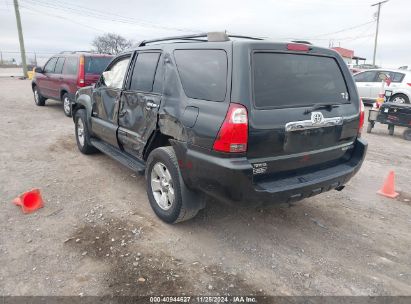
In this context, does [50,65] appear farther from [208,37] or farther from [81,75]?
[208,37]

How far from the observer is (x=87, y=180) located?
16.1ft

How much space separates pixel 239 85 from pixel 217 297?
171cm

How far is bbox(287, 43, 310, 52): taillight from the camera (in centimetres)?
307

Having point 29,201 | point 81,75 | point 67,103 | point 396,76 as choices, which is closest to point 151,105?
→ point 29,201

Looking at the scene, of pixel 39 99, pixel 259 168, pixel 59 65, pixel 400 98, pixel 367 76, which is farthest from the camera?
pixel 367 76

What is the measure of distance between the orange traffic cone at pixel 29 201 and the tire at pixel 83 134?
1812 mm

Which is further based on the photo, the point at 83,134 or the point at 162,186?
the point at 83,134

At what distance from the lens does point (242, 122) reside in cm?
271

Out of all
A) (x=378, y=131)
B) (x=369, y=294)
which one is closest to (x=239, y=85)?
(x=369, y=294)

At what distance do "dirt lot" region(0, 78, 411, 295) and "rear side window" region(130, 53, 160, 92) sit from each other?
4.68ft

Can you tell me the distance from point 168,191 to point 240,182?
1109mm

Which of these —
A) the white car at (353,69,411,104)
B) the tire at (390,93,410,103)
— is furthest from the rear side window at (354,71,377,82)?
the tire at (390,93,410,103)

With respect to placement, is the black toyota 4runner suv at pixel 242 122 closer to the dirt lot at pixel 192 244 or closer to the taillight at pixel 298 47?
the taillight at pixel 298 47

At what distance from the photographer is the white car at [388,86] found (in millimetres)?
12344
